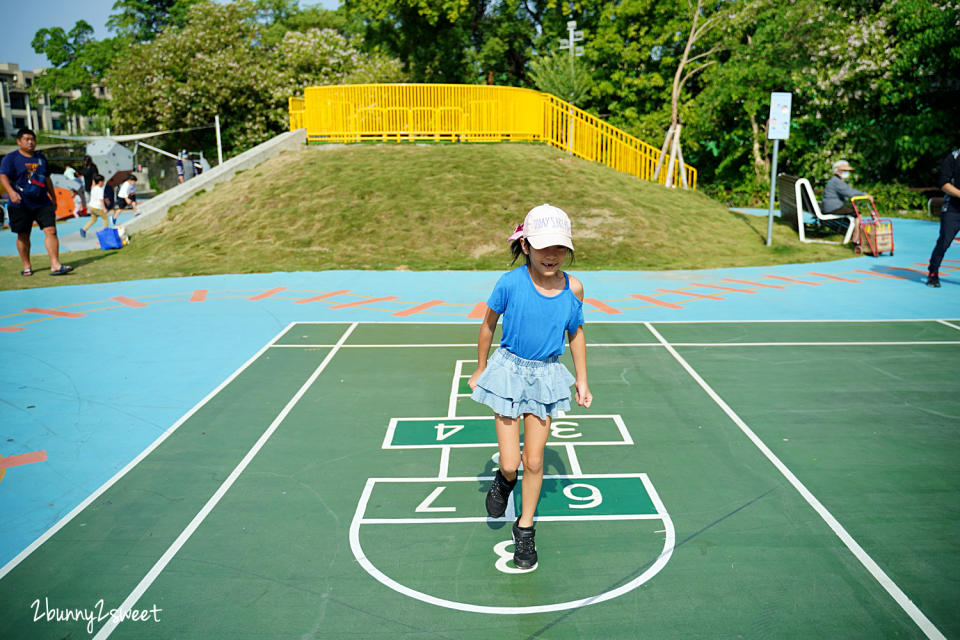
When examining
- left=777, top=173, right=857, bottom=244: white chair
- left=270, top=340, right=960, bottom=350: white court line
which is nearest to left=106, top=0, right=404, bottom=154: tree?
left=777, top=173, right=857, bottom=244: white chair

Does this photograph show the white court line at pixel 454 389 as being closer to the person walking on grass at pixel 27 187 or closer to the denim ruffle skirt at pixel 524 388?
the denim ruffle skirt at pixel 524 388

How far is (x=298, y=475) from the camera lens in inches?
195

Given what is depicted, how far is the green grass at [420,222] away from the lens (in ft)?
48.5

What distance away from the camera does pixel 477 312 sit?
10.3 m

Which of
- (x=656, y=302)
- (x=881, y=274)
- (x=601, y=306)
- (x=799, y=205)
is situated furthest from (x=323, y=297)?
(x=799, y=205)

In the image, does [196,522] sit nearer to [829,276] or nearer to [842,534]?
[842,534]

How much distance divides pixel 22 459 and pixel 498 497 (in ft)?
11.9

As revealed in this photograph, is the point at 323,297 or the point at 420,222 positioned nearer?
the point at 323,297

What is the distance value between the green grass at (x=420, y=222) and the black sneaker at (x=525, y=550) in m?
10.9

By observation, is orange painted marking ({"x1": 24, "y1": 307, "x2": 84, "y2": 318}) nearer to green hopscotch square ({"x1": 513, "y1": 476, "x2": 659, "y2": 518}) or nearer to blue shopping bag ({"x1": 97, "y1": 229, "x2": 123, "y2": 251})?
blue shopping bag ({"x1": 97, "y1": 229, "x2": 123, "y2": 251})

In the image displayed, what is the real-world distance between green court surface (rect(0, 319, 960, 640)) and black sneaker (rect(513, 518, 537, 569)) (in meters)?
0.06

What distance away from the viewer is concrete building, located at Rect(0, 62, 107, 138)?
8812 cm

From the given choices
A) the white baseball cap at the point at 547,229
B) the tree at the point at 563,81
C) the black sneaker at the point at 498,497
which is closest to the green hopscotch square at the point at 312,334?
the black sneaker at the point at 498,497

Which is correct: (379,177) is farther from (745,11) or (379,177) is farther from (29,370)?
(745,11)
